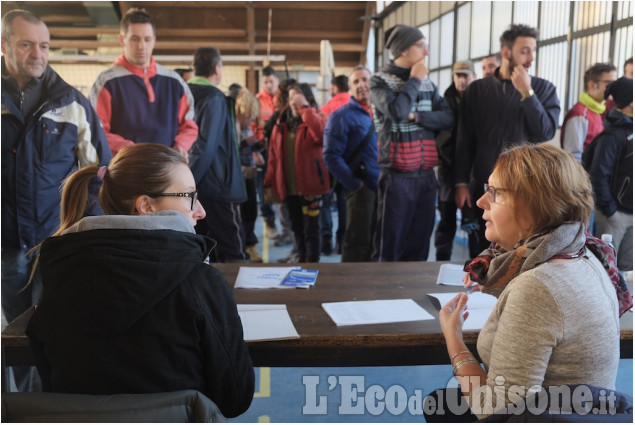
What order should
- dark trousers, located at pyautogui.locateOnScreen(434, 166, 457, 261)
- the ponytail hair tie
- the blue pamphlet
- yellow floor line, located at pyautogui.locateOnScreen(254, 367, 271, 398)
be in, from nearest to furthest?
1. the ponytail hair tie
2. the blue pamphlet
3. yellow floor line, located at pyautogui.locateOnScreen(254, 367, 271, 398)
4. dark trousers, located at pyautogui.locateOnScreen(434, 166, 457, 261)

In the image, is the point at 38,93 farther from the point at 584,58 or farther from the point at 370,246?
the point at 584,58

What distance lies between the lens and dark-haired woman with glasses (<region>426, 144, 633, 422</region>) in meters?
1.09

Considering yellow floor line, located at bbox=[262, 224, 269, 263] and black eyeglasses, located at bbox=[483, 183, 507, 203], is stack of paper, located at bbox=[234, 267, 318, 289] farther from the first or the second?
yellow floor line, located at bbox=[262, 224, 269, 263]

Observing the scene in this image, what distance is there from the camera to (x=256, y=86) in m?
12.9

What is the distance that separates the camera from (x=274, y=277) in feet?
6.59

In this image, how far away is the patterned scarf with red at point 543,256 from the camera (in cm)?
117

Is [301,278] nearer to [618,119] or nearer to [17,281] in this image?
[17,281]

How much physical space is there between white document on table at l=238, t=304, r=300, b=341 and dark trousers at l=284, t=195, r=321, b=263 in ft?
9.09

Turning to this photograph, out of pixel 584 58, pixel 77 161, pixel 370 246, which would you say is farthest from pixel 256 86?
pixel 77 161

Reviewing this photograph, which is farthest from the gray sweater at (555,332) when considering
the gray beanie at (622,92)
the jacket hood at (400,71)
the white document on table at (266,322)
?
the gray beanie at (622,92)

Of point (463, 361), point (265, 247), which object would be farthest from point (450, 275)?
point (265, 247)

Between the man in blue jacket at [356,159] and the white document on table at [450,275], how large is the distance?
182 cm

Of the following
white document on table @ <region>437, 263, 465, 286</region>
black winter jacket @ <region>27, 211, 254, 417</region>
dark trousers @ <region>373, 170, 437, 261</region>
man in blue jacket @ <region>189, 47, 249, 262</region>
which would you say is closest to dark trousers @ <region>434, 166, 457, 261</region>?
dark trousers @ <region>373, 170, 437, 261</region>

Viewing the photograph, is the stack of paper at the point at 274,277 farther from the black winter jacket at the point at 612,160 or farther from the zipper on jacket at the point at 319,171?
the zipper on jacket at the point at 319,171
